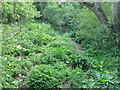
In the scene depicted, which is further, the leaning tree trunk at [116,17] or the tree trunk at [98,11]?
the tree trunk at [98,11]

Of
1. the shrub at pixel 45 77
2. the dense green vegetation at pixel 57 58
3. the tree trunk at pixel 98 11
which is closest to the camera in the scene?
the shrub at pixel 45 77

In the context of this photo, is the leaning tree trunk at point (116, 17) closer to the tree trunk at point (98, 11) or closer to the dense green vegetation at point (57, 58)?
the dense green vegetation at point (57, 58)

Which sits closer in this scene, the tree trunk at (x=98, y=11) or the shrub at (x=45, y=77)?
the shrub at (x=45, y=77)

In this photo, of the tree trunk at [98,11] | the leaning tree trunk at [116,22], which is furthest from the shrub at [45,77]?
the tree trunk at [98,11]

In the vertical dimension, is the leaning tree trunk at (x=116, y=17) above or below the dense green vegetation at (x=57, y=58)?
above

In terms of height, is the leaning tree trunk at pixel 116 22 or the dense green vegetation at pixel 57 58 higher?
the leaning tree trunk at pixel 116 22

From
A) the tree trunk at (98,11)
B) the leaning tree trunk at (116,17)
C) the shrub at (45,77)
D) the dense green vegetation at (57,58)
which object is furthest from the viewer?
the tree trunk at (98,11)

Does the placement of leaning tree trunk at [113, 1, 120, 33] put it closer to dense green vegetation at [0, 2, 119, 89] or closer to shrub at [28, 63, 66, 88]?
dense green vegetation at [0, 2, 119, 89]

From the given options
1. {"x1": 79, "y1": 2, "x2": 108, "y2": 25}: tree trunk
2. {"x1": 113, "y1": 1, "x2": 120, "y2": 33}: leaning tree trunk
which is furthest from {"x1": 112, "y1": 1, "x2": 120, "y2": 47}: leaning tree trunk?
{"x1": 79, "y1": 2, "x2": 108, "y2": 25}: tree trunk

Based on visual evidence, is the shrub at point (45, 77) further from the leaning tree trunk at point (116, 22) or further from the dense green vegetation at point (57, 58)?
the leaning tree trunk at point (116, 22)

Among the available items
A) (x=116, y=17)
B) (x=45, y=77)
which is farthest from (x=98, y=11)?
(x=45, y=77)

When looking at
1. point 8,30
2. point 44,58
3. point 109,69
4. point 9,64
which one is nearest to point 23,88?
point 9,64

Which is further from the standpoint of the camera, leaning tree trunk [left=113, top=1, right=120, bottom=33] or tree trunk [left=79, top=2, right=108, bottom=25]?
tree trunk [left=79, top=2, right=108, bottom=25]

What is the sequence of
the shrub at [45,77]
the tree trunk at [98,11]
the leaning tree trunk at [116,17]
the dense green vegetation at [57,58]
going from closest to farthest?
the shrub at [45,77] < the dense green vegetation at [57,58] < the leaning tree trunk at [116,17] < the tree trunk at [98,11]
